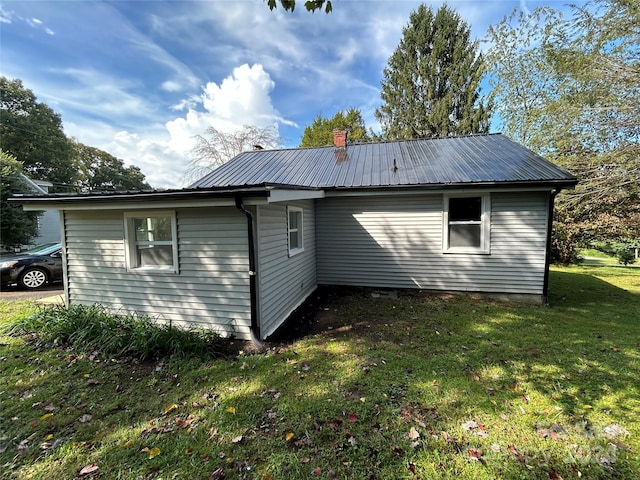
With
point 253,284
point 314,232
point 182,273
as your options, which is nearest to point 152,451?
point 253,284

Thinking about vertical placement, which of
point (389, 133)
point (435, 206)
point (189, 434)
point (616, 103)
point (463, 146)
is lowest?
point (189, 434)

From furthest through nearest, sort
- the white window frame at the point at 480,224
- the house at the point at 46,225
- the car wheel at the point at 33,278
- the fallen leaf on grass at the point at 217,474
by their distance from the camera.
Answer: the house at the point at 46,225 → the car wheel at the point at 33,278 → the white window frame at the point at 480,224 → the fallen leaf on grass at the point at 217,474

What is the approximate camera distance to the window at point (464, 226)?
7.06 metres

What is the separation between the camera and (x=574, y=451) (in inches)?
94.3

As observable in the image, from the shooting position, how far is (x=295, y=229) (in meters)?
6.66

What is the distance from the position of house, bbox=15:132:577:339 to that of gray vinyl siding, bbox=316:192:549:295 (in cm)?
3

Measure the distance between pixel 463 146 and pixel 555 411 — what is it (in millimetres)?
8215

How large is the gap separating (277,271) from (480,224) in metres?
4.99

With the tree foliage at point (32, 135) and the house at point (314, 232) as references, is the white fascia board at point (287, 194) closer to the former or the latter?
the house at point (314, 232)

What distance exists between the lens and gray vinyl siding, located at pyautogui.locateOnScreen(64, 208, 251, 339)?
4777 mm

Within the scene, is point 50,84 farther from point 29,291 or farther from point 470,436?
point 470,436

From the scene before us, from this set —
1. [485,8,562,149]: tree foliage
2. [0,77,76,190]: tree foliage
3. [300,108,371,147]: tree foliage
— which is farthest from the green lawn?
[0,77,76,190]: tree foliage

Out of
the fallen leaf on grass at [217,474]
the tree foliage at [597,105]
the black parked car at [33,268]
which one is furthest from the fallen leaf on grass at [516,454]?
the black parked car at [33,268]

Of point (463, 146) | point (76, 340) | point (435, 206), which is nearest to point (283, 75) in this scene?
point (463, 146)
